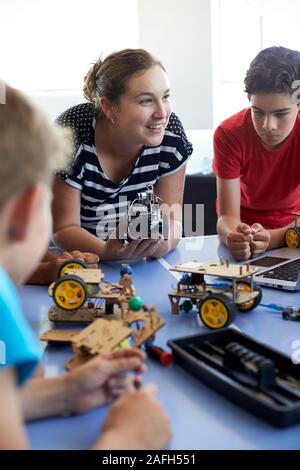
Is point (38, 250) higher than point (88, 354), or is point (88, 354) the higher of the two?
point (38, 250)

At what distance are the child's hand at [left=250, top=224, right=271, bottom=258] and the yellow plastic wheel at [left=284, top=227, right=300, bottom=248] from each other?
67 mm

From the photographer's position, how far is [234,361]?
854 millimetres

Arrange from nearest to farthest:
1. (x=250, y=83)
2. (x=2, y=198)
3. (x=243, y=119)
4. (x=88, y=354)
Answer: (x=2, y=198) → (x=88, y=354) → (x=250, y=83) → (x=243, y=119)

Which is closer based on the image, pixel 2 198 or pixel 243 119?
pixel 2 198

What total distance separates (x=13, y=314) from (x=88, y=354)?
321mm

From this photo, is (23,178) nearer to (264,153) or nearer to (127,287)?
(127,287)

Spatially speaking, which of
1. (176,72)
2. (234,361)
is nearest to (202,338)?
(234,361)

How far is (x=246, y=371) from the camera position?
2.73ft

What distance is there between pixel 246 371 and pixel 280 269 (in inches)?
23.2

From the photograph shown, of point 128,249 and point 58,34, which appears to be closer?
point 128,249

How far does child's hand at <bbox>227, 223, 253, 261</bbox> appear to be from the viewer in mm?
1526

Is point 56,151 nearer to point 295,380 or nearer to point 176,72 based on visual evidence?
point 295,380

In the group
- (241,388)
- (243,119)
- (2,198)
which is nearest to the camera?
(2,198)

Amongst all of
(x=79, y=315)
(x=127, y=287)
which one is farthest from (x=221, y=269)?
(x=79, y=315)
